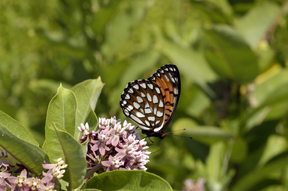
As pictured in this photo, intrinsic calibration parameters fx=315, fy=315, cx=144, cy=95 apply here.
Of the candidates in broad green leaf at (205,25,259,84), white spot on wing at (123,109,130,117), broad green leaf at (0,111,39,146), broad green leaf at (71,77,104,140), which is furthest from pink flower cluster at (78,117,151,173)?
broad green leaf at (205,25,259,84)

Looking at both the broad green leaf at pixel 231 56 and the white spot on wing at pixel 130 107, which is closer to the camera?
the white spot on wing at pixel 130 107

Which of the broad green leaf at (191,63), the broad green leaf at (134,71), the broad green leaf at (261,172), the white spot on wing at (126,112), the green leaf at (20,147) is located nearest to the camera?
the green leaf at (20,147)

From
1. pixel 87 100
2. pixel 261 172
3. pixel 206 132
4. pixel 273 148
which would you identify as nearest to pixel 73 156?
pixel 87 100

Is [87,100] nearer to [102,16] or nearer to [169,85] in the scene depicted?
[169,85]

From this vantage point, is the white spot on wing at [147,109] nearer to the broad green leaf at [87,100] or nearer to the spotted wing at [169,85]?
the spotted wing at [169,85]


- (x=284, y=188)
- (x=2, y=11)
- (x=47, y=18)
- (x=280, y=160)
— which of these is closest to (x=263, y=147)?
(x=280, y=160)

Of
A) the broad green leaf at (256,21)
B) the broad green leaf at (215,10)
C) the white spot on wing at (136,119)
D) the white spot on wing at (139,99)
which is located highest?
the broad green leaf at (215,10)

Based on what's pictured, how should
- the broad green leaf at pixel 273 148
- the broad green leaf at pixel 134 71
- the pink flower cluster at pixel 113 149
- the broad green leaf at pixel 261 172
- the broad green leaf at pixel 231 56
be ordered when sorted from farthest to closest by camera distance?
1. the broad green leaf at pixel 134 71
2. the broad green leaf at pixel 273 148
3. the broad green leaf at pixel 261 172
4. the broad green leaf at pixel 231 56
5. the pink flower cluster at pixel 113 149

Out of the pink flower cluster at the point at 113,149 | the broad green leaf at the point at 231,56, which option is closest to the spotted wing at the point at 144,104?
the pink flower cluster at the point at 113,149

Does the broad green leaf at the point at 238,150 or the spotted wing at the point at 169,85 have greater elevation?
the spotted wing at the point at 169,85
